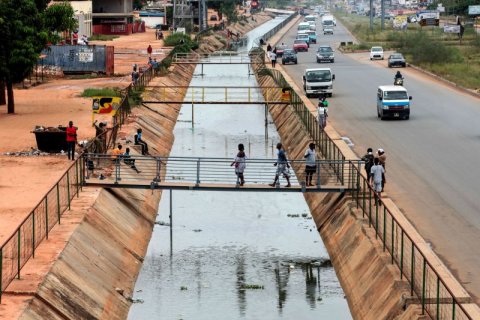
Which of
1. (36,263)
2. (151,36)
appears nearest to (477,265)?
(36,263)

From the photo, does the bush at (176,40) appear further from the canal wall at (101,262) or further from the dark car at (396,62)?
the canal wall at (101,262)

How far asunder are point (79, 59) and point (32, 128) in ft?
105

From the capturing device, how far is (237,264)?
111ft

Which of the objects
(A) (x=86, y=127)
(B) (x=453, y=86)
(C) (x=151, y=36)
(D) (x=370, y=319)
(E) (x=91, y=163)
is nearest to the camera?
(D) (x=370, y=319)

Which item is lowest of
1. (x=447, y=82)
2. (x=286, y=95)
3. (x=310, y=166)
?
(x=310, y=166)

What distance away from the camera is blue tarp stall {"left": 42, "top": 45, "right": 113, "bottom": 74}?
8369cm

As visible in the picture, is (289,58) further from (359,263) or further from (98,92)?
(359,263)

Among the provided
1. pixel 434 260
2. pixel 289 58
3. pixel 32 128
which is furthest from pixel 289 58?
pixel 434 260

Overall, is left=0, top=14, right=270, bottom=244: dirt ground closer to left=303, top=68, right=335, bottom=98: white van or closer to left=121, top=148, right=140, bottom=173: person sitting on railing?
left=121, top=148, right=140, bottom=173: person sitting on railing

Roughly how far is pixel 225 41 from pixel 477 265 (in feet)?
426

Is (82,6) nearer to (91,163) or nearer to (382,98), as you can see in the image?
(382,98)

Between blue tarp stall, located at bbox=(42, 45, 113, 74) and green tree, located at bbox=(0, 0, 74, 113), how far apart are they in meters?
23.8

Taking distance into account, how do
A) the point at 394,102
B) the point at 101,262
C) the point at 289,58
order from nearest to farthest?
the point at 101,262, the point at 394,102, the point at 289,58

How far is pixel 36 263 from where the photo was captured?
89.7 feet
